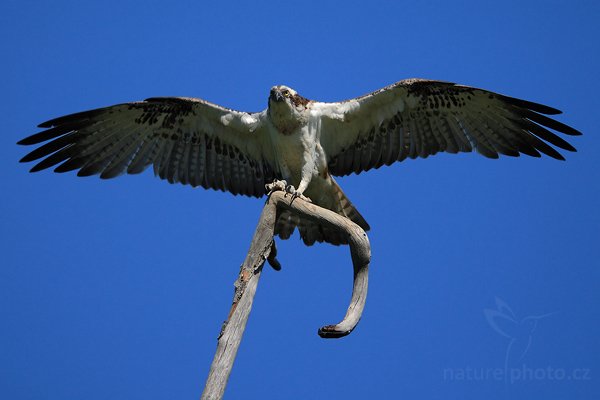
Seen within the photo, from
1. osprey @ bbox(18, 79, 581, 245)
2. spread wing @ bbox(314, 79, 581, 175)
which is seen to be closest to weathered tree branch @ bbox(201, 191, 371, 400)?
osprey @ bbox(18, 79, 581, 245)

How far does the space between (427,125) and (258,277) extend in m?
3.30

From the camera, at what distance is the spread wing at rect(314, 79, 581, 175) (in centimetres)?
823

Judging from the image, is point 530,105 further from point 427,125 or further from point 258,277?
point 258,277

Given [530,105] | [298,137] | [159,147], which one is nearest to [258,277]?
[298,137]

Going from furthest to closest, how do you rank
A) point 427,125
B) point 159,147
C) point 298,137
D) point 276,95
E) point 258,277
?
point 159,147 → point 427,125 → point 298,137 → point 276,95 → point 258,277

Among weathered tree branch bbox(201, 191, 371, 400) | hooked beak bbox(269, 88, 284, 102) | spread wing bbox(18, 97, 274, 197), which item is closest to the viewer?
weathered tree branch bbox(201, 191, 371, 400)

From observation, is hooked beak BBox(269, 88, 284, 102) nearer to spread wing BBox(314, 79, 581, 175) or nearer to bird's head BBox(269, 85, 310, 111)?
bird's head BBox(269, 85, 310, 111)

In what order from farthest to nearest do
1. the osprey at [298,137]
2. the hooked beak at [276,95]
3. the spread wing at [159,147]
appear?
the spread wing at [159,147] < the osprey at [298,137] < the hooked beak at [276,95]

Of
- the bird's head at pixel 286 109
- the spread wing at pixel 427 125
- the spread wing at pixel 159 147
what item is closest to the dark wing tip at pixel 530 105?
the spread wing at pixel 427 125

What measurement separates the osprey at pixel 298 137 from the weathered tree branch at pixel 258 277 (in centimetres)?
105

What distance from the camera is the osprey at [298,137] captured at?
8148 millimetres

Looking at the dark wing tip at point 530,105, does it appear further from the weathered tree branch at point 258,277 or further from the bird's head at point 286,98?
the weathered tree branch at point 258,277

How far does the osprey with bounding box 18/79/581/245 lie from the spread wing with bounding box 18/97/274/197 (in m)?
0.01

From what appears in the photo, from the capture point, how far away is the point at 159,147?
29.5 feet
